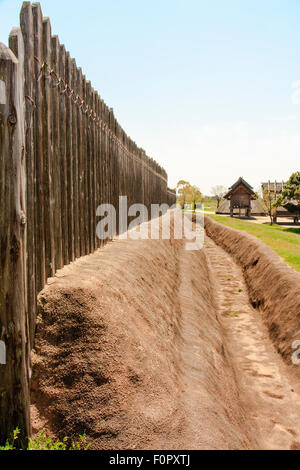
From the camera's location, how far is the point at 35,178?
2.99m

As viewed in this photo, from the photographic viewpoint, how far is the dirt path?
531 centimetres

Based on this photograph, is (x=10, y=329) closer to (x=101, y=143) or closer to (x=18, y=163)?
(x=18, y=163)

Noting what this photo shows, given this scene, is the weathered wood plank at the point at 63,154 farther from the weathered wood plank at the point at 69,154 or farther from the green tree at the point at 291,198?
the green tree at the point at 291,198

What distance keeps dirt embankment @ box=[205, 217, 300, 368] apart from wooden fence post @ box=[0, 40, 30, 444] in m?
6.02

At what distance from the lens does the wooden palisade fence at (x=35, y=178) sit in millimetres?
2359

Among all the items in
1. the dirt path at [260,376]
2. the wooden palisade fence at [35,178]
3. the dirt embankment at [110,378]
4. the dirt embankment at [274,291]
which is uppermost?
the wooden palisade fence at [35,178]

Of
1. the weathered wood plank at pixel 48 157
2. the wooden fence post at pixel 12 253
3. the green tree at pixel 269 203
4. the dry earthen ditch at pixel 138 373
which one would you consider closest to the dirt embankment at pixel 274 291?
the dry earthen ditch at pixel 138 373

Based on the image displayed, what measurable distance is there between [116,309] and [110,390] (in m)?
0.76

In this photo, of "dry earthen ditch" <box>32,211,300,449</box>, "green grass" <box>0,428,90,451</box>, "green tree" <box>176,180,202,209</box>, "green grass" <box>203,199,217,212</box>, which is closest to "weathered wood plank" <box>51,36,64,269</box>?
"dry earthen ditch" <box>32,211,300,449</box>

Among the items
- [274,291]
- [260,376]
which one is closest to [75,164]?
[260,376]

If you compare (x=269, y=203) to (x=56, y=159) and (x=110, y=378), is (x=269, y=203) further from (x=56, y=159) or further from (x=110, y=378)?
(x=110, y=378)

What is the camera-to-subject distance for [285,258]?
12.4 metres

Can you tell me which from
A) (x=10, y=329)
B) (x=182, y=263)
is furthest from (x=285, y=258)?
(x=10, y=329)

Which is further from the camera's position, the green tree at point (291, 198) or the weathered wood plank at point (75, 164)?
the green tree at point (291, 198)
